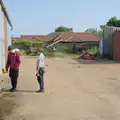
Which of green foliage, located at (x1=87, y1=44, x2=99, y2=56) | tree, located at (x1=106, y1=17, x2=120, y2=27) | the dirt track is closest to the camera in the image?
the dirt track

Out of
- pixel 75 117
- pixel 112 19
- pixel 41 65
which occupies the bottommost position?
pixel 75 117

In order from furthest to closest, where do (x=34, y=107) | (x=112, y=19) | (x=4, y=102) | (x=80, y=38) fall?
(x=112, y=19)
(x=80, y=38)
(x=4, y=102)
(x=34, y=107)

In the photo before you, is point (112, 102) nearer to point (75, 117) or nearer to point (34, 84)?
point (75, 117)

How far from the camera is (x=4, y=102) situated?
13094 mm

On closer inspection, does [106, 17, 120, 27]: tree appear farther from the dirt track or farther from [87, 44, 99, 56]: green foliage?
the dirt track

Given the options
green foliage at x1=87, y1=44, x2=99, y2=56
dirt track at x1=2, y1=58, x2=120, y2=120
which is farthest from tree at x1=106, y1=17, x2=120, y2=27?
dirt track at x1=2, y1=58, x2=120, y2=120

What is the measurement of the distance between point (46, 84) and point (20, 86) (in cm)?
144

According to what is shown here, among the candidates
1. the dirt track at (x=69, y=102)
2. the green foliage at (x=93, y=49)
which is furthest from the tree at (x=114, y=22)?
the dirt track at (x=69, y=102)

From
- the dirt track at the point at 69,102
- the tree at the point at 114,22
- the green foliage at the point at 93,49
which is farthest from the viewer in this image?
the tree at the point at 114,22

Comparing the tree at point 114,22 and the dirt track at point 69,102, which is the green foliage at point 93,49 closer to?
the tree at point 114,22

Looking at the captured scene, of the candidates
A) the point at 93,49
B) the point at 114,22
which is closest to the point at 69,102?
the point at 93,49

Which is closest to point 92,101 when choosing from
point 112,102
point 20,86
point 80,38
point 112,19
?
point 112,102

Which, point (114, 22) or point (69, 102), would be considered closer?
point (69, 102)

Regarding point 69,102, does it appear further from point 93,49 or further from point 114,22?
point 114,22
